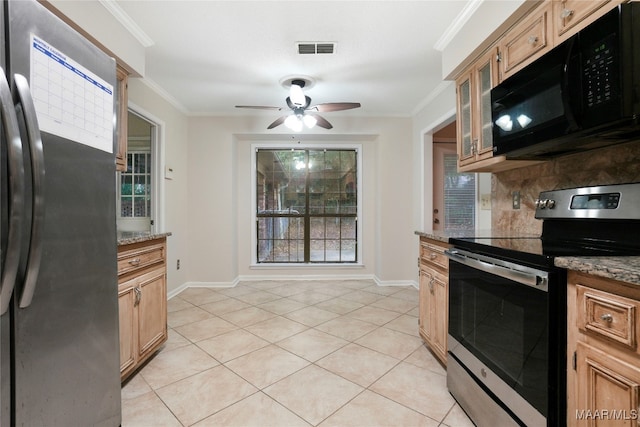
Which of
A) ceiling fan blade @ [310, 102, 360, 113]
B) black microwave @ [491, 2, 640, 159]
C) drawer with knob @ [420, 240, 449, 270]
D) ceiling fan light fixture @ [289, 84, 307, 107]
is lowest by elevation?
drawer with knob @ [420, 240, 449, 270]

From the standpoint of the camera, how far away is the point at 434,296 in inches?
78.9

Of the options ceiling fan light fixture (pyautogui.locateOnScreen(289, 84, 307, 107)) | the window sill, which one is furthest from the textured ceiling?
the window sill

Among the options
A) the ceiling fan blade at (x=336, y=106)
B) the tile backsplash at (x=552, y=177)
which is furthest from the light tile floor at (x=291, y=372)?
the ceiling fan blade at (x=336, y=106)

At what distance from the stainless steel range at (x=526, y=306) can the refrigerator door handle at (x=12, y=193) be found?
170 cm

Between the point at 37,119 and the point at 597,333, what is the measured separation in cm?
190

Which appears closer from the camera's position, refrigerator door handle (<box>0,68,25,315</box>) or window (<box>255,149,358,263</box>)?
refrigerator door handle (<box>0,68,25,315</box>)

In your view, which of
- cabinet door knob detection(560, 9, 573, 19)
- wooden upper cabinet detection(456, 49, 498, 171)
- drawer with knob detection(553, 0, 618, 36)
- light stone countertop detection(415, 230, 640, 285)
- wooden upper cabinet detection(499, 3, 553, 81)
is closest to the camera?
light stone countertop detection(415, 230, 640, 285)

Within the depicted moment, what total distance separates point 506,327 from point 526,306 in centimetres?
18

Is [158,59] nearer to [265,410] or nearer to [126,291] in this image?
[126,291]

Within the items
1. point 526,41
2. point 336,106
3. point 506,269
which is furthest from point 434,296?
point 336,106

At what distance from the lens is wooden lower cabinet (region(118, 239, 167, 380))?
169cm

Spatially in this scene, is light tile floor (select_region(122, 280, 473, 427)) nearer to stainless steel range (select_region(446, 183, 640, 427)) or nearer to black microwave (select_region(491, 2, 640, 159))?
stainless steel range (select_region(446, 183, 640, 427))

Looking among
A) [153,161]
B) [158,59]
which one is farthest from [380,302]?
[158,59]

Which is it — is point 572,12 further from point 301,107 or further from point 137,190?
point 137,190
